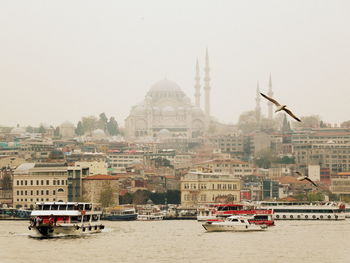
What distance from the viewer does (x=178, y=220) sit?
226 ft

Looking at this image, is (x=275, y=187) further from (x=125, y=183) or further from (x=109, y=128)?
(x=109, y=128)

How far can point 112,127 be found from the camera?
156250 millimetres

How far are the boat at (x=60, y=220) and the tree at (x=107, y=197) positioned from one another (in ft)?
80.0

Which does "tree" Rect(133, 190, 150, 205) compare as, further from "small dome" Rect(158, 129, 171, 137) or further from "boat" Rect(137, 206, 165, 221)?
"small dome" Rect(158, 129, 171, 137)

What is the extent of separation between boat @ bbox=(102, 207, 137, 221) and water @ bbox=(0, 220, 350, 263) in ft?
43.8

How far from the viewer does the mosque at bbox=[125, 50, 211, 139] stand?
155 meters

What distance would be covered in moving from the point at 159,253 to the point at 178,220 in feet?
95.0

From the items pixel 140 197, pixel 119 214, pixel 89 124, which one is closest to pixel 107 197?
pixel 140 197

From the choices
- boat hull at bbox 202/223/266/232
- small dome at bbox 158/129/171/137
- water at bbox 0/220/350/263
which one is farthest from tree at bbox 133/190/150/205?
small dome at bbox 158/129/171/137

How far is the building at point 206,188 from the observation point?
268 feet

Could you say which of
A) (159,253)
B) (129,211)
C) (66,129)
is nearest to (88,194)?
(129,211)

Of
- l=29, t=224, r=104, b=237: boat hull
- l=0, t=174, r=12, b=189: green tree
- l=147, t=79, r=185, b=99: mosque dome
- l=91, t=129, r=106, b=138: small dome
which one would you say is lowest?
l=29, t=224, r=104, b=237: boat hull

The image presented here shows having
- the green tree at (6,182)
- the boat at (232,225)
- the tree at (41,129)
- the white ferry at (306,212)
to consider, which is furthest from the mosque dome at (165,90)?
the boat at (232,225)

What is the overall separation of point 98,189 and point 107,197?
260 centimetres
